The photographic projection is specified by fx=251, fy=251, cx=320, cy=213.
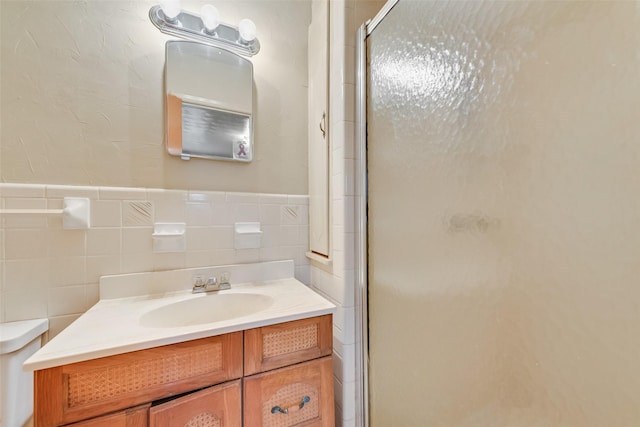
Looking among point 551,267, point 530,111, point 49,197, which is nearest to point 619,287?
point 551,267

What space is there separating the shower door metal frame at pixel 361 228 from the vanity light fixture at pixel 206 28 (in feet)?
1.72

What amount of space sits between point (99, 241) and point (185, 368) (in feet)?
2.05

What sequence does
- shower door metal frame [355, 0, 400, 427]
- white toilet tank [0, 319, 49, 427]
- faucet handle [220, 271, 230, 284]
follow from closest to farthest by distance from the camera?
white toilet tank [0, 319, 49, 427], shower door metal frame [355, 0, 400, 427], faucet handle [220, 271, 230, 284]

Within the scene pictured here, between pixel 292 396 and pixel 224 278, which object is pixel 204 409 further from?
pixel 224 278

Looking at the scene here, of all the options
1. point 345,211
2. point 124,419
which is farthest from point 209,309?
point 345,211

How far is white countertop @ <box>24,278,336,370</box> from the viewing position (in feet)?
1.96

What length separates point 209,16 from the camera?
3.58 ft

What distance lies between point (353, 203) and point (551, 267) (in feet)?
2.10

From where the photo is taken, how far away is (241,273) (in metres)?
1.17

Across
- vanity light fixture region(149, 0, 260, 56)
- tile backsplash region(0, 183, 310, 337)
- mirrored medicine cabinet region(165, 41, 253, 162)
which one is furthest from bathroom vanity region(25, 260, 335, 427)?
vanity light fixture region(149, 0, 260, 56)

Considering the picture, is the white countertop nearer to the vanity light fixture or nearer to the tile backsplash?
the tile backsplash

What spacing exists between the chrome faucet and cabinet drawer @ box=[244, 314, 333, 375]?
386 mm

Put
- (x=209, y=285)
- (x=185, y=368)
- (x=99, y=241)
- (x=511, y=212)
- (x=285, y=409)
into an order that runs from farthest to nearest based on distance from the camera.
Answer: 1. (x=209, y=285)
2. (x=99, y=241)
3. (x=285, y=409)
4. (x=185, y=368)
5. (x=511, y=212)

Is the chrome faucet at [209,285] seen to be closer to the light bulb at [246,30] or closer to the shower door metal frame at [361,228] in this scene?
the shower door metal frame at [361,228]
